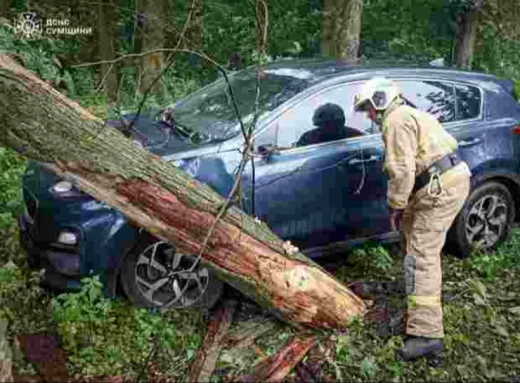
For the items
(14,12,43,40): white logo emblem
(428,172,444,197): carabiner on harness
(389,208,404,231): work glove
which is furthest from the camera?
(14,12,43,40): white logo emblem

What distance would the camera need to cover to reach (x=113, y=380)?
3672 mm

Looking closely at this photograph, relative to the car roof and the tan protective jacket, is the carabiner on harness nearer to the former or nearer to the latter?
the tan protective jacket

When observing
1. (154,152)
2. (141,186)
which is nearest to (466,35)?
(154,152)

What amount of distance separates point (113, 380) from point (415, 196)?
2.40m

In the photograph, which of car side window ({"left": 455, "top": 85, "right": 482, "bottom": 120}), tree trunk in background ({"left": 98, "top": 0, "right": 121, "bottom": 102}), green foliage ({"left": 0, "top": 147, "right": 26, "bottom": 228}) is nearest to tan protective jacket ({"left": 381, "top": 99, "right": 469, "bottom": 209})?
car side window ({"left": 455, "top": 85, "right": 482, "bottom": 120})

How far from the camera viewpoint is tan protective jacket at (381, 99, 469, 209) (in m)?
4.00

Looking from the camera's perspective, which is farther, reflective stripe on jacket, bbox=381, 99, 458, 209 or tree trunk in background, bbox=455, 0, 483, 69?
tree trunk in background, bbox=455, 0, 483, 69

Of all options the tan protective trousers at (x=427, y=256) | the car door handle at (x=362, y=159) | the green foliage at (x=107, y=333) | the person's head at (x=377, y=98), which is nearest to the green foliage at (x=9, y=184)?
the green foliage at (x=107, y=333)

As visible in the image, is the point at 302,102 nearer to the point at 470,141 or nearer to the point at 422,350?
the point at 470,141

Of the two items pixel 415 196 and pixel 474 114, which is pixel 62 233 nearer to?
pixel 415 196

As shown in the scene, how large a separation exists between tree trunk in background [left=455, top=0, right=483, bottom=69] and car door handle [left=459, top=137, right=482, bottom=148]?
30.6 ft

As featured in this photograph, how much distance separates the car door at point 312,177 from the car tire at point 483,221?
3.63 ft

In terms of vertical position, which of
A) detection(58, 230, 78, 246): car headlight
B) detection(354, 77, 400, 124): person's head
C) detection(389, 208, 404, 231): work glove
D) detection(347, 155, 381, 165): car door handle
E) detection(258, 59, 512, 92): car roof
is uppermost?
detection(258, 59, 512, 92): car roof

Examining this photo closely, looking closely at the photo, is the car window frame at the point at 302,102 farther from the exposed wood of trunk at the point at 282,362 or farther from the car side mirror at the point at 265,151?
the exposed wood of trunk at the point at 282,362
